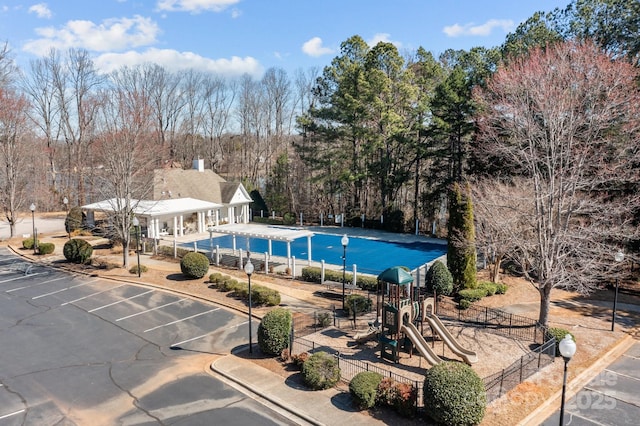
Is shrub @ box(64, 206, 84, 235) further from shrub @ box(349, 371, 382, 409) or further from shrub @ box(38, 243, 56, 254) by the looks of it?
shrub @ box(349, 371, 382, 409)

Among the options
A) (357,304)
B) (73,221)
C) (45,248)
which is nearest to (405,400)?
(357,304)

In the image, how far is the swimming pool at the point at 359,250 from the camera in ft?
91.1

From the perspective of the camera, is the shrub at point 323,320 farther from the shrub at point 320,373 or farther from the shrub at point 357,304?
the shrub at point 320,373

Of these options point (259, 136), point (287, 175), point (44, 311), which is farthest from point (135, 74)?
point (44, 311)

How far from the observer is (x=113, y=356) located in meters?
14.2

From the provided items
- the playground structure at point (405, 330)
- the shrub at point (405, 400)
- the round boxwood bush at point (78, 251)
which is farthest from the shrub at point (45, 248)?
the shrub at point (405, 400)

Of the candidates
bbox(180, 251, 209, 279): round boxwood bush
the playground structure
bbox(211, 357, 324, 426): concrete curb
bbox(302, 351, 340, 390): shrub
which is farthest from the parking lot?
the playground structure

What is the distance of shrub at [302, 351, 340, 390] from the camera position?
11.9 metres

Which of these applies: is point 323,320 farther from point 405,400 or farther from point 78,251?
point 78,251

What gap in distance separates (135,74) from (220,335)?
44507 mm

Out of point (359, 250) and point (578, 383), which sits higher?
point (359, 250)

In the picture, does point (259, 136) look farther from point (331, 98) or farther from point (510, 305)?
point (510, 305)

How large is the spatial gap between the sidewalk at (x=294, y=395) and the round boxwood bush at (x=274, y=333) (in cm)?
71

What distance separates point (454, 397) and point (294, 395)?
4.32 meters
